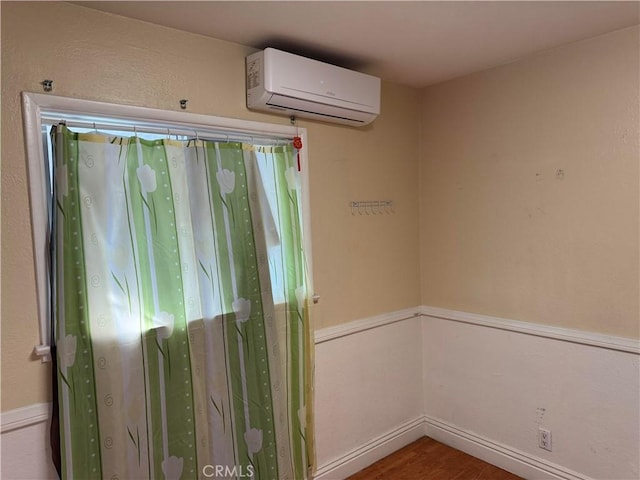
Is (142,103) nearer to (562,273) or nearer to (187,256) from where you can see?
(187,256)

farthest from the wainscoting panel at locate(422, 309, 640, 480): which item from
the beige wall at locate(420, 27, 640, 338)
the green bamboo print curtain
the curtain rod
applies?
the curtain rod

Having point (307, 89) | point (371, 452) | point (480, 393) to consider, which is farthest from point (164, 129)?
point (480, 393)

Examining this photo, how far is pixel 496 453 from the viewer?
8.71 ft

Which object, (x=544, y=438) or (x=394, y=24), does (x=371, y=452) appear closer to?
(x=544, y=438)

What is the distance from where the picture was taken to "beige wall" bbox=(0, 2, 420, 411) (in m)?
1.57

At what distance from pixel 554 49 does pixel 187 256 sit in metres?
2.11

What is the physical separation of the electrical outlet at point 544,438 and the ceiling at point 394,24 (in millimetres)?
2045

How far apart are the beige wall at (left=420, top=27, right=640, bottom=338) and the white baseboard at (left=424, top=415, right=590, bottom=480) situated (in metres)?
0.78

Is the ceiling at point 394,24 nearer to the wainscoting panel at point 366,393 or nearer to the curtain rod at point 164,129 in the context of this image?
the curtain rod at point 164,129

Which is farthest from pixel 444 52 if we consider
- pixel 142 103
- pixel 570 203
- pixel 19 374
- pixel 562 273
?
pixel 19 374

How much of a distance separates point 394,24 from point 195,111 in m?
0.95

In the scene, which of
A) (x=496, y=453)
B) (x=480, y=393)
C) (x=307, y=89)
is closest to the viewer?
(x=307, y=89)

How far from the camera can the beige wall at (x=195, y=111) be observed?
1569 millimetres

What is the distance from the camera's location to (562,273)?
92.9 inches
